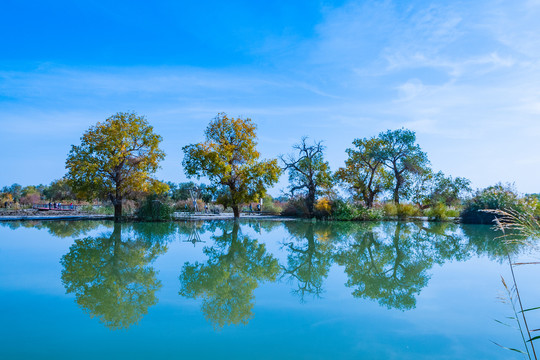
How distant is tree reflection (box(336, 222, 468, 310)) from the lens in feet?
19.0

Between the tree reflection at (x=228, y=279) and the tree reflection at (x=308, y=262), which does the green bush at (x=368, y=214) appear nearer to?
the tree reflection at (x=308, y=262)

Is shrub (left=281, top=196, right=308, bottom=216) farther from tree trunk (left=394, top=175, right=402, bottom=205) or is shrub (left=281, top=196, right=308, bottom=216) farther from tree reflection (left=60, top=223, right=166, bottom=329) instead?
tree reflection (left=60, top=223, right=166, bottom=329)

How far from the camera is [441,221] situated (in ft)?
76.9

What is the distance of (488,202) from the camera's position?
2012cm

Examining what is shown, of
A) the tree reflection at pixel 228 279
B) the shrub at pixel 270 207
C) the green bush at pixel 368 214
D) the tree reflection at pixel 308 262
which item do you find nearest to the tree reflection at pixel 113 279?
the tree reflection at pixel 228 279

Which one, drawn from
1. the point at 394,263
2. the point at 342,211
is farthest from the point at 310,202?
the point at 394,263

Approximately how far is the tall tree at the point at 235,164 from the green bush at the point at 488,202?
37.2ft

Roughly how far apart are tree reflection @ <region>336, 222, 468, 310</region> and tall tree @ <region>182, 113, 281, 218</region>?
36.8 feet

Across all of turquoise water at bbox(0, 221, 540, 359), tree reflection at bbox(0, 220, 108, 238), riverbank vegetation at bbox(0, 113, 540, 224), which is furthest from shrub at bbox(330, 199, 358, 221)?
turquoise water at bbox(0, 221, 540, 359)

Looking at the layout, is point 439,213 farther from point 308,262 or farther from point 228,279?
point 228,279

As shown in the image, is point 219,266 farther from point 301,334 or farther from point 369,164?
point 369,164

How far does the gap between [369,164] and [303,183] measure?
4981mm

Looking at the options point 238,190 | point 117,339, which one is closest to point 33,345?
point 117,339

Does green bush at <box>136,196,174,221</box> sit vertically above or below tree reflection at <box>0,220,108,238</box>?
above
